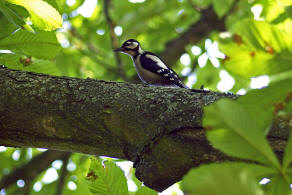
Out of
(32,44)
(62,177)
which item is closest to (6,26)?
(32,44)

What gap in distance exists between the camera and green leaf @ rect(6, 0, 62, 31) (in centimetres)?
177

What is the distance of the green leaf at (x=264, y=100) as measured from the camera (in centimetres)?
110

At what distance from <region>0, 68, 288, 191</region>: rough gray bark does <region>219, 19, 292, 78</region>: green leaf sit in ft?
2.69

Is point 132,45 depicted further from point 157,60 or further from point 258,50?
point 258,50

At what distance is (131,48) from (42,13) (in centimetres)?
412

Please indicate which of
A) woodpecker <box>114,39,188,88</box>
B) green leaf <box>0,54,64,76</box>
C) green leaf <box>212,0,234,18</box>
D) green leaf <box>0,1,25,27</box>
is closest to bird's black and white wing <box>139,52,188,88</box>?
woodpecker <box>114,39,188,88</box>

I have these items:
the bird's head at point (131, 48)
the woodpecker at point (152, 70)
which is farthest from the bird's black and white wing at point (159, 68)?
the bird's head at point (131, 48)

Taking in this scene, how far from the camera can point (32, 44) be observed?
2676 millimetres

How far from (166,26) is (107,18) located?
1201 mm

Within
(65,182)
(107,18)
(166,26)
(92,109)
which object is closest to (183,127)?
(92,109)

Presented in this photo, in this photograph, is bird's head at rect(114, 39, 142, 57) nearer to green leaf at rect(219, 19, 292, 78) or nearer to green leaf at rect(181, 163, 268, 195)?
green leaf at rect(219, 19, 292, 78)

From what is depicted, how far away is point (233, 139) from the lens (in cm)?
104

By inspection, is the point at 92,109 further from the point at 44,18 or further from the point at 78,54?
the point at 78,54

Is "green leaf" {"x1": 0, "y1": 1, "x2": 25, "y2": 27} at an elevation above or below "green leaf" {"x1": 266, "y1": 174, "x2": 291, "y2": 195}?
above
